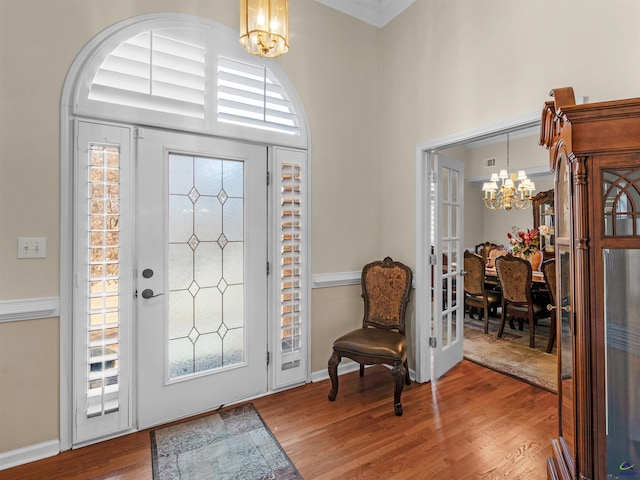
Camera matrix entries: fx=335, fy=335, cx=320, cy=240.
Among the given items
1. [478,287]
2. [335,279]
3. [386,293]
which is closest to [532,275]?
[478,287]

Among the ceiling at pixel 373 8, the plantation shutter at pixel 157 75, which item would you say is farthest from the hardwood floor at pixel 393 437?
the ceiling at pixel 373 8

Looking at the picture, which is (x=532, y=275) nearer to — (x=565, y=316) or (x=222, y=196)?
(x=565, y=316)

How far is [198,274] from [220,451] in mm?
1174

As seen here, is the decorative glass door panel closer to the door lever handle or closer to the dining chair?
the door lever handle

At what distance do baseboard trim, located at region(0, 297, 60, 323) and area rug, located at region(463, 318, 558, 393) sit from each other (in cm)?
362

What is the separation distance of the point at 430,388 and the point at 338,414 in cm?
91

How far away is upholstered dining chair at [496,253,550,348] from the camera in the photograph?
3877 mm

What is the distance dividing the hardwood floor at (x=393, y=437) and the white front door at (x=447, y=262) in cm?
37

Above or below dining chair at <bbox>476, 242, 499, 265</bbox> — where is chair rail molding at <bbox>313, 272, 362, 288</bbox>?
below

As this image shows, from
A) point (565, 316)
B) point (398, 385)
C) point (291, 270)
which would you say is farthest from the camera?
point (291, 270)

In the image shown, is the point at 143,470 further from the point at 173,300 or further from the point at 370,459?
the point at 370,459

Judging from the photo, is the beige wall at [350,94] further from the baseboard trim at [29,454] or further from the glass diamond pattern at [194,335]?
the glass diamond pattern at [194,335]

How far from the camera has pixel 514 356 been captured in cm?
357

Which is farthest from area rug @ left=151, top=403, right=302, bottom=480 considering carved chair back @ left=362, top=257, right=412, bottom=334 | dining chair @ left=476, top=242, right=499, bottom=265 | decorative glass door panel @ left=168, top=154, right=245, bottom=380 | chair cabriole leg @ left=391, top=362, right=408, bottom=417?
dining chair @ left=476, top=242, right=499, bottom=265
